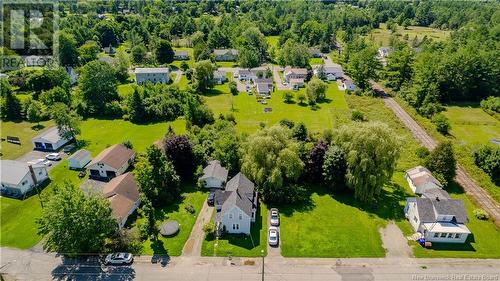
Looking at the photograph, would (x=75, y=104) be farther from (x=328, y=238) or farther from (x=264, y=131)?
(x=328, y=238)

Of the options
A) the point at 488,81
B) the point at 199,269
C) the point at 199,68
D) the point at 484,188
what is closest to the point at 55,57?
the point at 199,68

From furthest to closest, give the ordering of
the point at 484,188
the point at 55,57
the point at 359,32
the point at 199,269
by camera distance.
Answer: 1. the point at 359,32
2. the point at 55,57
3. the point at 484,188
4. the point at 199,269

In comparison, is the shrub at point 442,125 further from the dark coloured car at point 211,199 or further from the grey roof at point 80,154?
the grey roof at point 80,154

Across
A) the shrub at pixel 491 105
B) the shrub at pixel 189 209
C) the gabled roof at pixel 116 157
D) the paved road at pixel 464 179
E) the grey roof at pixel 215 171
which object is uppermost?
the shrub at pixel 491 105

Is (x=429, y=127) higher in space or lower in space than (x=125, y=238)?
higher

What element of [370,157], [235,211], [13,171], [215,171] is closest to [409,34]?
[370,157]

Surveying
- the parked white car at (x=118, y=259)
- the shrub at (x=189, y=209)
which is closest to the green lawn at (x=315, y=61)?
the shrub at (x=189, y=209)

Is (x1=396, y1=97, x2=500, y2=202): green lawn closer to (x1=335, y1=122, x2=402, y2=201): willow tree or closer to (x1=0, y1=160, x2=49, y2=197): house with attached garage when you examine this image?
(x1=335, y1=122, x2=402, y2=201): willow tree
